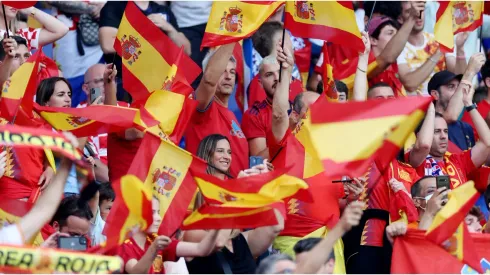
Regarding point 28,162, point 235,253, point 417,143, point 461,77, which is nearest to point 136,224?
point 235,253

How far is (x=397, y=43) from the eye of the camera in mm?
10852

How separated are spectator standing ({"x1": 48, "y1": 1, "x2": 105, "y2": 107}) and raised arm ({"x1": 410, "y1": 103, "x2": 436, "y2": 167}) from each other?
3114mm

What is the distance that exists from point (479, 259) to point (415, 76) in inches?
130

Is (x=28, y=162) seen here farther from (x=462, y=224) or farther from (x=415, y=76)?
(x=415, y=76)

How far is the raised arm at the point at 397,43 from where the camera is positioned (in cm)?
1085

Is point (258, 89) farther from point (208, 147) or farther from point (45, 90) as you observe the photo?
point (45, 90)

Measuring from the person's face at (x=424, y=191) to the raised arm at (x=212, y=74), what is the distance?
1.72m

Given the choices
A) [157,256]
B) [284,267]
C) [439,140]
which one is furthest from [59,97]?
[439,140]

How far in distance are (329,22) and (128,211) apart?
133 inches

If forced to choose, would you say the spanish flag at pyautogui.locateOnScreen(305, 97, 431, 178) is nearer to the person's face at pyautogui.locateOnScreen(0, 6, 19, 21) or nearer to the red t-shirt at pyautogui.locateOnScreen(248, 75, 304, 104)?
the red t-shirt at pyautogui.locateOnScreen(248, 75, 304, 104)

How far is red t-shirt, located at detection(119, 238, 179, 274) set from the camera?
7.70 meters

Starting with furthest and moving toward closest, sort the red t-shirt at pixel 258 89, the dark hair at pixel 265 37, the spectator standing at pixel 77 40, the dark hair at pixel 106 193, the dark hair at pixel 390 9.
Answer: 1. the dark hair at pixel 390 9
2. the spectator standing at pixel 77 40
3. the red t-shirt at pixel 258 89
4. the dark hair at pixel 265 37
5. the dark hair at pixel 106 193

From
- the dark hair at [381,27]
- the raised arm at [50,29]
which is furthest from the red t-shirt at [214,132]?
the dark hair at [381,27]

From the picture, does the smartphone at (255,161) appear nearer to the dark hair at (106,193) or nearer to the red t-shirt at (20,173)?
the dark hair at (106,193)
